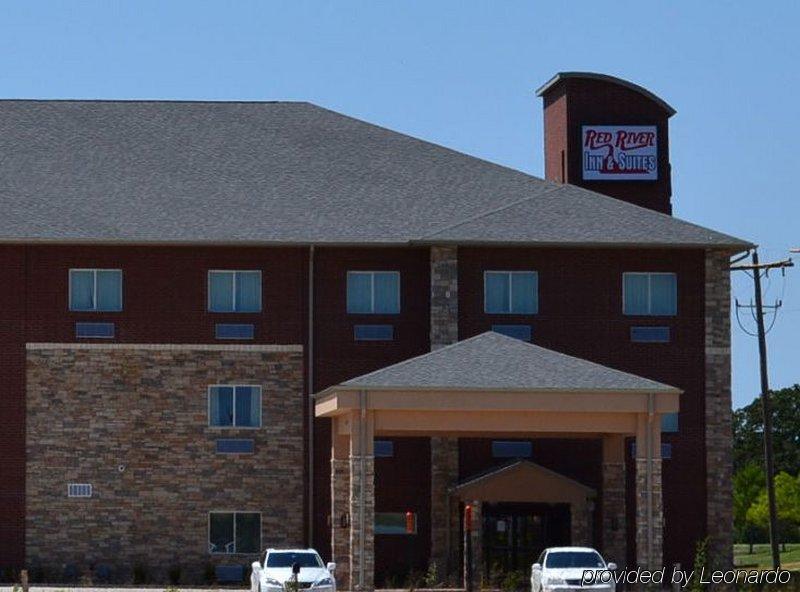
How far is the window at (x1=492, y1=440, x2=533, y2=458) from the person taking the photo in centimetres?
5281

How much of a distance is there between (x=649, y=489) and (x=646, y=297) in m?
10.2

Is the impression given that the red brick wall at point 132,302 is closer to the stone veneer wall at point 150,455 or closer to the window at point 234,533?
the stone veneer wall at point 150,455

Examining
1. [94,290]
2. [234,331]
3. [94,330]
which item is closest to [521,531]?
[234,331]

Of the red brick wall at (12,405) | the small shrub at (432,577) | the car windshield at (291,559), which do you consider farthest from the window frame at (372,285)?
the car windshield at (291,559)

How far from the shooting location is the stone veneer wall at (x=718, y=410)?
52688 mm

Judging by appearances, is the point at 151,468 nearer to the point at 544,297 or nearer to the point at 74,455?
the point at 74,455

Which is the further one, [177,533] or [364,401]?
[177,533]

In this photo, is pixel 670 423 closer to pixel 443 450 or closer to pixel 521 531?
pixel 521 531

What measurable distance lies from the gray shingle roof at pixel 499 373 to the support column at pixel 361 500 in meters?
0.99

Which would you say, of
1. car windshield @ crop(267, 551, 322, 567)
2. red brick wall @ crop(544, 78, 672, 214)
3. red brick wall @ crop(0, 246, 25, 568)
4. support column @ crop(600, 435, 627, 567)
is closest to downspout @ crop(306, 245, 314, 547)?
red brick wall @ crop(0, 246, 25, 568)

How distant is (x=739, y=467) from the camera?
119 m

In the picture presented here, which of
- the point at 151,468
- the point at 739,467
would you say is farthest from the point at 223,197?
the point at 739,467

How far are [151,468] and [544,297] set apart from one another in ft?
37.7

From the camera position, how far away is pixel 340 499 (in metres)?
48.6
